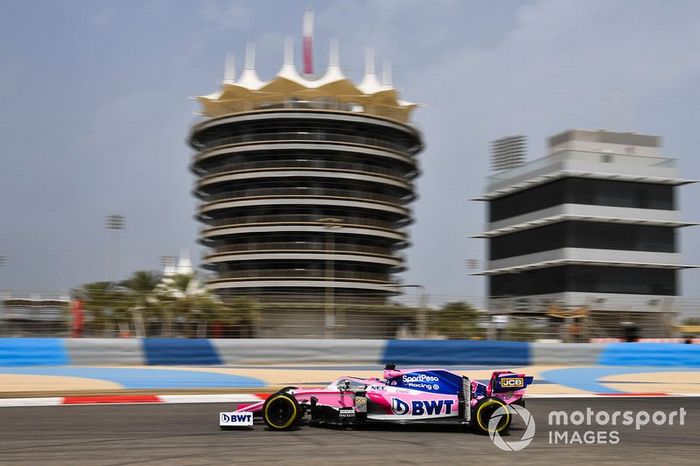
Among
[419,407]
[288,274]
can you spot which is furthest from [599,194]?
[419,407]

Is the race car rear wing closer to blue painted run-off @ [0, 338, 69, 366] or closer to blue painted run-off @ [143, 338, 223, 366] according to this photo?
blue painted run-off @ [143, 338, 223, 366]

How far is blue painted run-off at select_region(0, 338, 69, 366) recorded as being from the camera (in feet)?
62.3

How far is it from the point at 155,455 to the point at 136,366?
12.1 metres

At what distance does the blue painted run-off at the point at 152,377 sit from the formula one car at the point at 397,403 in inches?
271

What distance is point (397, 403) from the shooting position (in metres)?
10.3

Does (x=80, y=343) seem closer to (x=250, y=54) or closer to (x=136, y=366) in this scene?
(x=136, y=366)

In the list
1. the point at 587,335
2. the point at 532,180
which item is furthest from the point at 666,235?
the point at 587,335

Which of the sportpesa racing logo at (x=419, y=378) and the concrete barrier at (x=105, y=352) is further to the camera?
the concrete barrier at (x=105, y=352)

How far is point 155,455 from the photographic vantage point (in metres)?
8.23

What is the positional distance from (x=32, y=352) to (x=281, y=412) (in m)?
11.1
